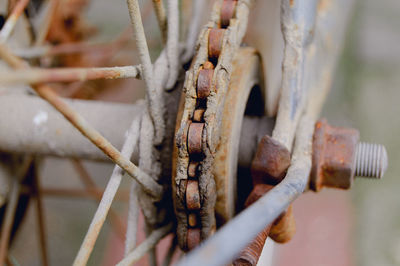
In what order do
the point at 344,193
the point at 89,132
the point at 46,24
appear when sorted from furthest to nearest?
1. the point at 344,193
2. the point at 46,24
3. the point at 89,132

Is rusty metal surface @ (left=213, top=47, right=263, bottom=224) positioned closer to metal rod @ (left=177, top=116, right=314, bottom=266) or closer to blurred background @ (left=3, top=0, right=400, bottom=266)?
metal rod @ (left=177, top=116, right=314, bottom=266)

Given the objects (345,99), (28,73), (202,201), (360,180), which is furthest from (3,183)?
(345,99)

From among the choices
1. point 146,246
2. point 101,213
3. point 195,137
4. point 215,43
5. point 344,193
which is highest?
point 215,43

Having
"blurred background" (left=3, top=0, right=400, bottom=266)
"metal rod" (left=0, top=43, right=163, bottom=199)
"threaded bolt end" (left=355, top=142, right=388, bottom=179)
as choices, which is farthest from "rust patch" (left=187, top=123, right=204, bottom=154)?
"blurred background" (left=3, top=0, right=400, bottom=266)

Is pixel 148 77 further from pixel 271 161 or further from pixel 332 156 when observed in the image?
pixel 332 156

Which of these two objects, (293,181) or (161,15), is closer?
(293,181)

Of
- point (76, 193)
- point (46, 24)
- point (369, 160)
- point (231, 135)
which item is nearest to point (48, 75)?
point (231, 135)
